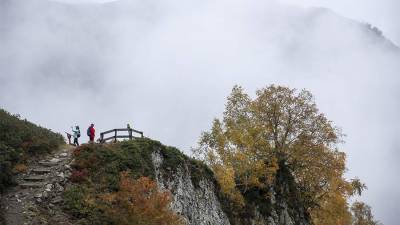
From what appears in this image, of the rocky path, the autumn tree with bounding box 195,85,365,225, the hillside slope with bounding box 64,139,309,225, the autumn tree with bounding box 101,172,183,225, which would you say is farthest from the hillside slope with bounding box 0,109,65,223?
the autumn tree with bounding box 195,85,365,225

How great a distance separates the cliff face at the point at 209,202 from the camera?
34.4 metres

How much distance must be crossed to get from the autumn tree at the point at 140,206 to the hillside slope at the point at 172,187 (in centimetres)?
118

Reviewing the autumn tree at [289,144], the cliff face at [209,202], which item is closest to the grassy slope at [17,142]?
the cliff face at [209,202]

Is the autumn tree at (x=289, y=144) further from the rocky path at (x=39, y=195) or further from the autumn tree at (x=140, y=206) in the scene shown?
the autumn tree at (x=140, y=206)

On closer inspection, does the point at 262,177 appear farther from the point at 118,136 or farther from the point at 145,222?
the point at 145,222

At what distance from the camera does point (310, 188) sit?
4981 centimetres

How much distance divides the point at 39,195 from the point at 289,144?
1146 inches

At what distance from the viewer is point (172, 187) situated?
113 feet

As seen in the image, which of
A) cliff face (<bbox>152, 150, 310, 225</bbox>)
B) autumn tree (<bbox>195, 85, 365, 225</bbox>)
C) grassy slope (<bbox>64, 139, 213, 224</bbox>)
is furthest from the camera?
autumn tree (<bbox>195, 85, 365, 225</bbox>)

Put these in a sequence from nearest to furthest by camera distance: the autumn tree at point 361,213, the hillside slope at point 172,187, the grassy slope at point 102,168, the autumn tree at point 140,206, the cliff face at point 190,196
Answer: the autumn tree at point 140,206
the grassy slope at point 102,168
the hillside slope at point 172,187
the cliff face at point 190,196
the autumn tree at point 361,213

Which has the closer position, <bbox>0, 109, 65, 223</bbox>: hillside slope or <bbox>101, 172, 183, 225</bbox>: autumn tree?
<bbox>101, 172, 183, 225</bbox>: autumn tree

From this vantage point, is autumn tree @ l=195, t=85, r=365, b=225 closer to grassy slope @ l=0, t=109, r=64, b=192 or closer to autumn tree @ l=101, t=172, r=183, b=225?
grassy slope @ l=0, t=109, r=64, b=192

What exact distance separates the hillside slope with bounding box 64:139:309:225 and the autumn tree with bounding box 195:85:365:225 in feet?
6.36

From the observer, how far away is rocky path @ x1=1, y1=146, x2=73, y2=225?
77.3 feet
